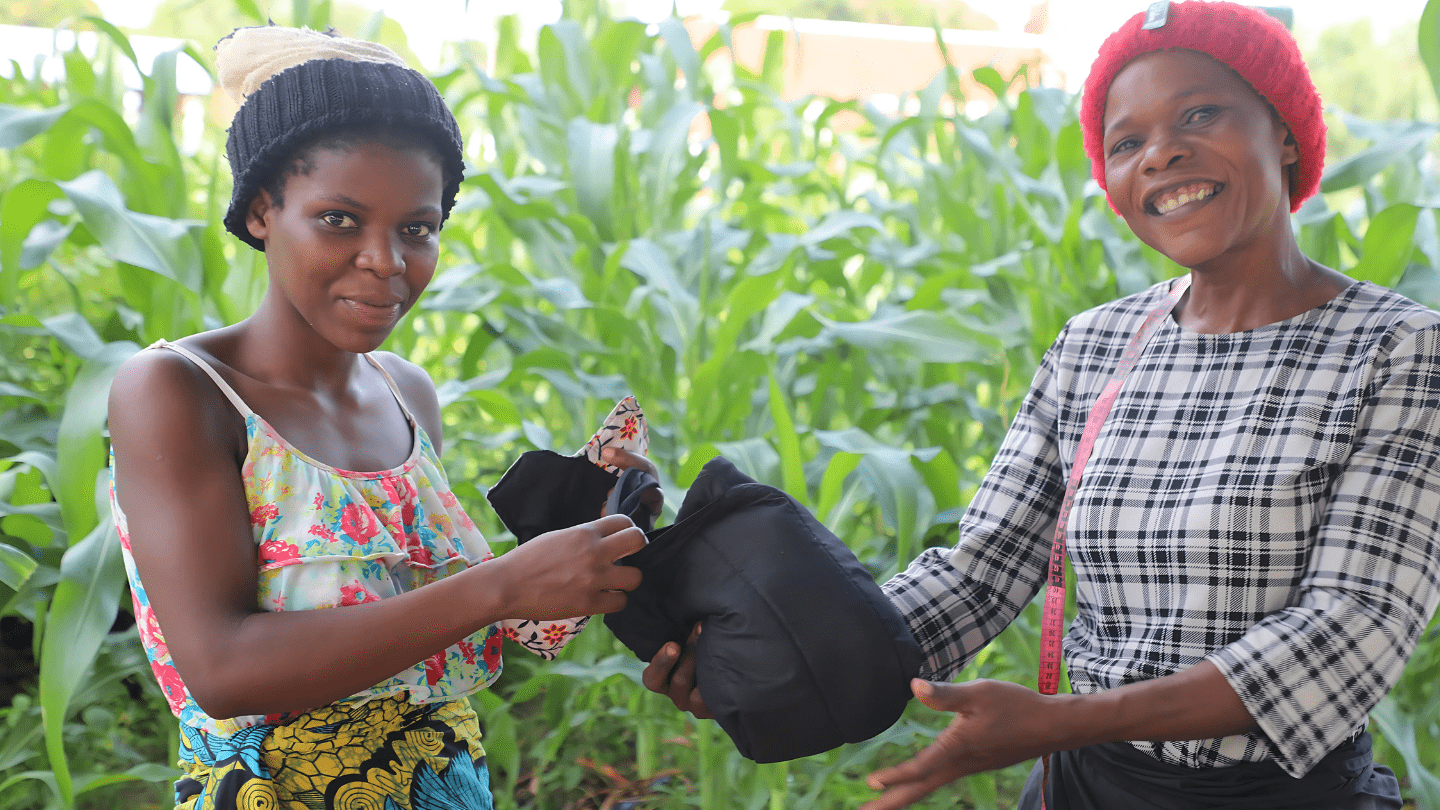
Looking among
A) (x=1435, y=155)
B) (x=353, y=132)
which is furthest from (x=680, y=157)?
(x=1435, y=155)

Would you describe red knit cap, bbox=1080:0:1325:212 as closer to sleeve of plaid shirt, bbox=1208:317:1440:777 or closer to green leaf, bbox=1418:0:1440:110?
sleeve of plaid shirt, bbox=1208:317:1440:777

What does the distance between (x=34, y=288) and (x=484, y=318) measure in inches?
37.7

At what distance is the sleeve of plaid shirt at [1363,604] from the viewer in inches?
34.1

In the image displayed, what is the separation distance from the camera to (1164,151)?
38.5 inches

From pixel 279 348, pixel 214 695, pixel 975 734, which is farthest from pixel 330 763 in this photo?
pixel 975 734

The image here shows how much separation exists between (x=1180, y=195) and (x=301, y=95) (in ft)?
2.82

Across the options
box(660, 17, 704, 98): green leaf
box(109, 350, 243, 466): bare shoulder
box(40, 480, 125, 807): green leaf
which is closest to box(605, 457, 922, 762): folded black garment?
box(109, 350, 243, 466): bare shoulder

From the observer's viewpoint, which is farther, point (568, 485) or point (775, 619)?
point (568, 485)

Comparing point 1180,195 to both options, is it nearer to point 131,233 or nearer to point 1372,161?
point 1372,161

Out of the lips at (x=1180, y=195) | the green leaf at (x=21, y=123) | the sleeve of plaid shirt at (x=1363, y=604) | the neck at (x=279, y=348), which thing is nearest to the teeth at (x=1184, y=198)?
the lips at (x=1180, y=195)

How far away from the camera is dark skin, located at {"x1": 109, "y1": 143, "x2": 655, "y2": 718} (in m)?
0.76

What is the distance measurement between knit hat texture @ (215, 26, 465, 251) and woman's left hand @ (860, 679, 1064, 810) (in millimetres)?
696

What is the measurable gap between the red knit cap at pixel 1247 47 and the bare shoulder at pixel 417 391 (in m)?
0.85

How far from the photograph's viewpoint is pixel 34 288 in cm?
190
